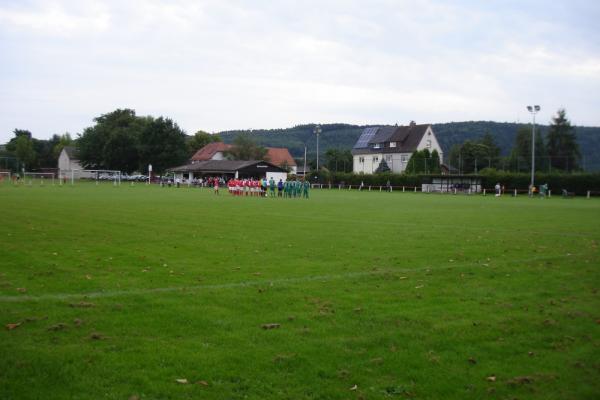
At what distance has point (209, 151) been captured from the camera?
428 feet

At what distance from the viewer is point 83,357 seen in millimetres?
5750

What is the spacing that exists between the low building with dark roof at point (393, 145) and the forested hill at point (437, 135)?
84.8ft

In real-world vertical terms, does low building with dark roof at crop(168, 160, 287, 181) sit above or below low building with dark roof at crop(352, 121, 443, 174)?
below

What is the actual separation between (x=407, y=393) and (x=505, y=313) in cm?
325

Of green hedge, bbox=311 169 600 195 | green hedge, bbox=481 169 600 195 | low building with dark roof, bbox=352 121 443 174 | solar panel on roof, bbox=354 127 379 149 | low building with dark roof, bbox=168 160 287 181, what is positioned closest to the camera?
green hedge, bbox=481 169 600 195

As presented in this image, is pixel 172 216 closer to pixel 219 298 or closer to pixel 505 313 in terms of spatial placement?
pixel 219 298

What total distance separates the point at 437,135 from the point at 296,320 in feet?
502

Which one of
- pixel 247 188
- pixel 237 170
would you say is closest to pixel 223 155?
pixel 237 170

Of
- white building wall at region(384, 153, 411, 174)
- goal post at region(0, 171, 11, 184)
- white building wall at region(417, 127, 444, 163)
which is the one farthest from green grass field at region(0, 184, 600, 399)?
white building wall at region(384, 153, 411, 174)

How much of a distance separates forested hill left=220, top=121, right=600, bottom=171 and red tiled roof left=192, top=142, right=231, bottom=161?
16.6 feet

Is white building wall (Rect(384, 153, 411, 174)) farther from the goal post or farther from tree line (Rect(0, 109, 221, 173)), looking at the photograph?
the goal post

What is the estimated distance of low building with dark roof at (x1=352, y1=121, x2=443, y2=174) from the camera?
97.7 metres

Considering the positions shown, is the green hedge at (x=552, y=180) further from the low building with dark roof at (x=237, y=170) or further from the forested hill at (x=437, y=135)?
the forested hill at (x=437, y=135)

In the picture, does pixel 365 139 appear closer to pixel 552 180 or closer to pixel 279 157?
A: pixel 279 157
